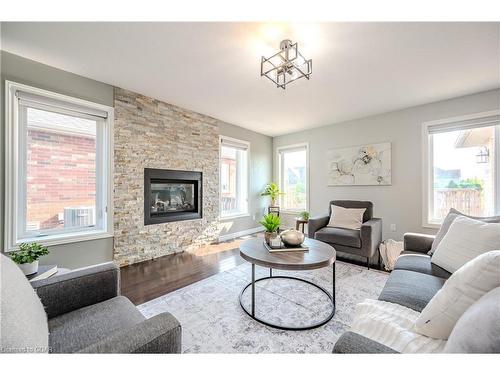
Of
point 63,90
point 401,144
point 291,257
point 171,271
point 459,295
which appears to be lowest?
point 171,271

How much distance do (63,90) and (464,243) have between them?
402cm

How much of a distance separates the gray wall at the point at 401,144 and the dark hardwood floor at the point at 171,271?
2.59 meters

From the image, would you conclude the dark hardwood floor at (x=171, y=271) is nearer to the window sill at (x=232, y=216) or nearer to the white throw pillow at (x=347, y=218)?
the window sill at (x=232, y=216)

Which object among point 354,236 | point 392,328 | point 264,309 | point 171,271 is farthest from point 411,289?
point 171,271

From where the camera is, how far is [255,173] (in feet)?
15.8

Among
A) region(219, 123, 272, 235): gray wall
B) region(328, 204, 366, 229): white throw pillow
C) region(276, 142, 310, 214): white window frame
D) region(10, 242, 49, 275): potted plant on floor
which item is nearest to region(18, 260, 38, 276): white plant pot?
region(10, 242, 49, 275): potted plant on floor

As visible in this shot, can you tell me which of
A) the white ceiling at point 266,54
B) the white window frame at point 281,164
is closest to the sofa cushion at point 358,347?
the white ceiling at point 266,54

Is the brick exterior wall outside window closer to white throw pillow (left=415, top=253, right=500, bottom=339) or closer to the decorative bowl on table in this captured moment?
the decorative bowl on table

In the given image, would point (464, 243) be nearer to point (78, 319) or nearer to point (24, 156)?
point (78, 319)

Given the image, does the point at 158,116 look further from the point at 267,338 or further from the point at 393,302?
the point at 393,302

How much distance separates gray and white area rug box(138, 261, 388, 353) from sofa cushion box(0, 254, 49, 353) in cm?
93

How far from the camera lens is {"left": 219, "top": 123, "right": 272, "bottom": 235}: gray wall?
14.2ft

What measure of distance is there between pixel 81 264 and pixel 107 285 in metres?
1.71
